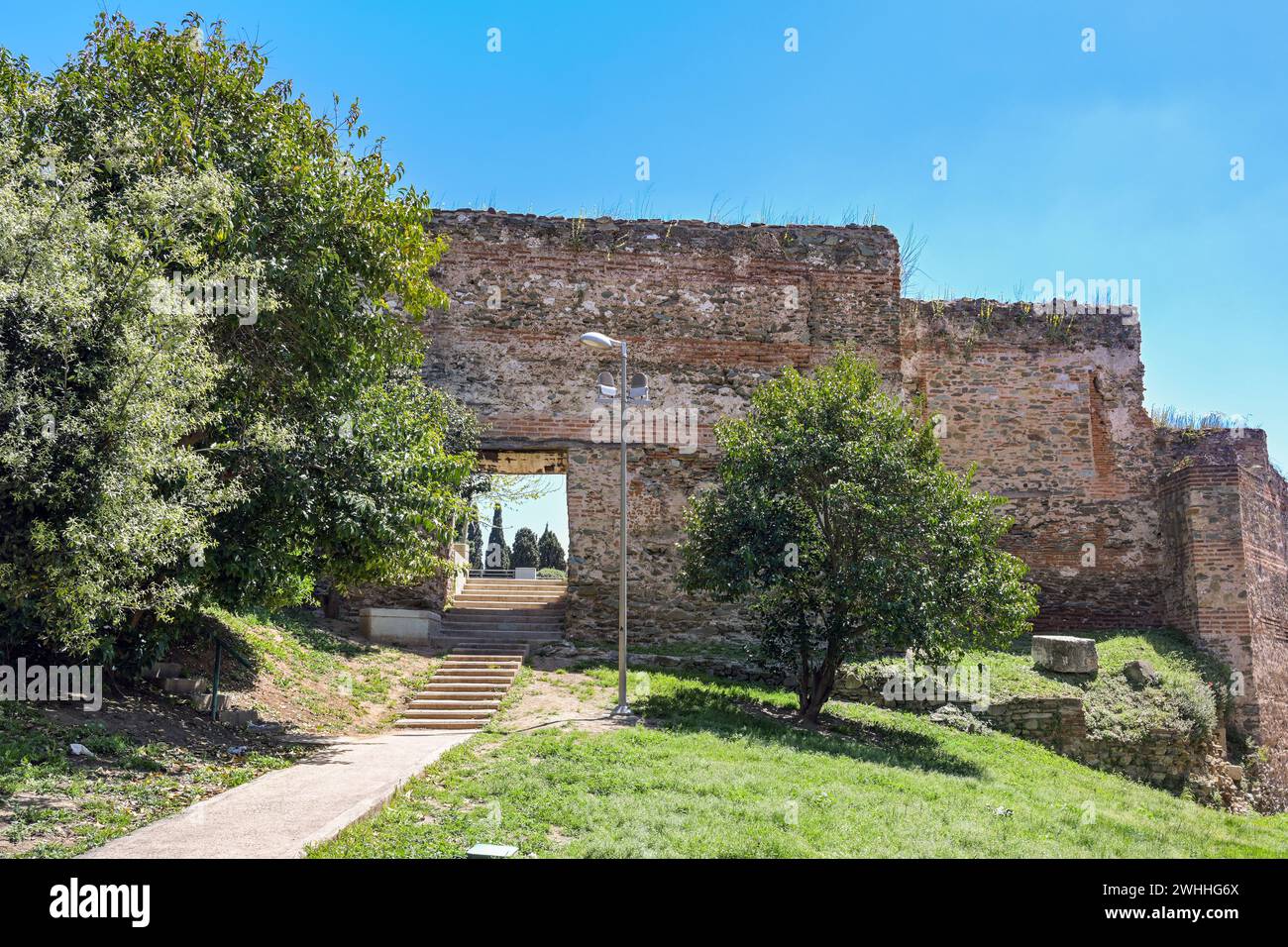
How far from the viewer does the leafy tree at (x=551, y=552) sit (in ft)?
A: 120

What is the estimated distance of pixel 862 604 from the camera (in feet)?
38.7

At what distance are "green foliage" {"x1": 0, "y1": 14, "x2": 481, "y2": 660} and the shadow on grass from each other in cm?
389

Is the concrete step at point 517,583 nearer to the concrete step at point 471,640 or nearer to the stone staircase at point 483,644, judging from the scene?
the stone staircase at point 483,644

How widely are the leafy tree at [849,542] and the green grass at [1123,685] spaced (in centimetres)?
276

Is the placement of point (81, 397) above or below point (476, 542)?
above

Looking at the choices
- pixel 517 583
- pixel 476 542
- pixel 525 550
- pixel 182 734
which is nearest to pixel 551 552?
pixel 525 550

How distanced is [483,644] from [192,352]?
861 cm

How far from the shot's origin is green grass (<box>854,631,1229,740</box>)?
1401 centimetres

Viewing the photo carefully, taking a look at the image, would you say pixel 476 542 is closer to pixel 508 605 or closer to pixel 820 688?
pixel 508 605

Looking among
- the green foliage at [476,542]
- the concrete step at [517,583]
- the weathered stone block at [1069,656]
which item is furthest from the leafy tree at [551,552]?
the weathered stone block at [1069,656]

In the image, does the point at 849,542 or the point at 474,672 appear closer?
the point at 849,542

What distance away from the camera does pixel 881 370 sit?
18750 millimetres

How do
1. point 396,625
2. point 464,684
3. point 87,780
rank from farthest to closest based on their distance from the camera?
point 396,625, point 464,684, point 87,780
